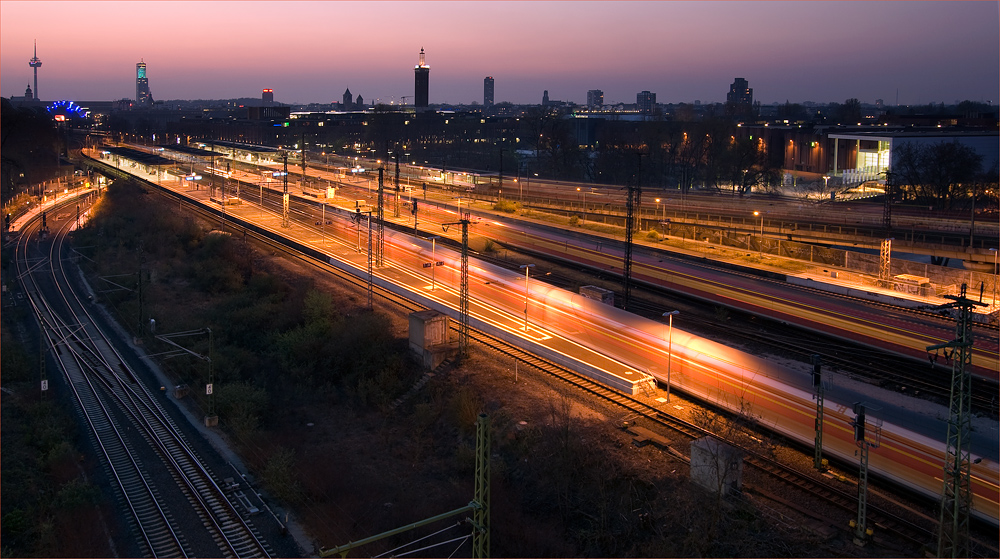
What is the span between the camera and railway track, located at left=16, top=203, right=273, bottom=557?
1140cm

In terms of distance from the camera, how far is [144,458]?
14.0 meters

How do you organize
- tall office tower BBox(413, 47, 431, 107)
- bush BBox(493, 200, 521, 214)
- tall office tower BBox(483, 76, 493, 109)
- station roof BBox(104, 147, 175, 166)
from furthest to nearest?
tall office tower BBox(483, 76, 493, 109)
tall office tower BBox(413, 47, 431, 107)
station roof BBox(104, 147, 175, 166)
bush BBox(493, 200, 521, 214)

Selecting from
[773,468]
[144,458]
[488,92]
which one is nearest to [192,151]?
[144,458]

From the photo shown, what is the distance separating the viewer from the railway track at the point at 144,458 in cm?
1140

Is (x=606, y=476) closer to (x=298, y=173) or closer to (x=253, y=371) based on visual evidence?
(x=253, y=371)

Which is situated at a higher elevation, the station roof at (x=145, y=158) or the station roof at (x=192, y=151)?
the station roof at (x=192, y=151)

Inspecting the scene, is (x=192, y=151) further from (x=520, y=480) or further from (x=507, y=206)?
(x=520, y=480)

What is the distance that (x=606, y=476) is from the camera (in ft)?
40.3

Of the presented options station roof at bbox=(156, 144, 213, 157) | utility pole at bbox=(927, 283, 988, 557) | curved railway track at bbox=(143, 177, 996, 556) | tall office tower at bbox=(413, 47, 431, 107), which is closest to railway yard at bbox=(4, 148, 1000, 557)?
curved railway track at bbox=(143, 177, 996, 556)

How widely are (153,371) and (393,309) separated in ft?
20.7

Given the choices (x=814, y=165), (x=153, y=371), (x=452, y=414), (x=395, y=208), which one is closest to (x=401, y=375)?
(x=452, y=414)

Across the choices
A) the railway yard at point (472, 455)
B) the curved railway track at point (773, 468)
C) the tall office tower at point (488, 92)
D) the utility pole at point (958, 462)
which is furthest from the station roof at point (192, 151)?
the tall office tower at point (488, 92)

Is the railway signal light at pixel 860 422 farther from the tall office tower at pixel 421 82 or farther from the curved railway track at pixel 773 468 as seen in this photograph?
the tall office tower at pixel 421 82

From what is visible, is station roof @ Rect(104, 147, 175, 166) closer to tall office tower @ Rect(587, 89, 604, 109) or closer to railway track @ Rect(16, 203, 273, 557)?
railway track @ Rect(16, 203, 273, 557)
